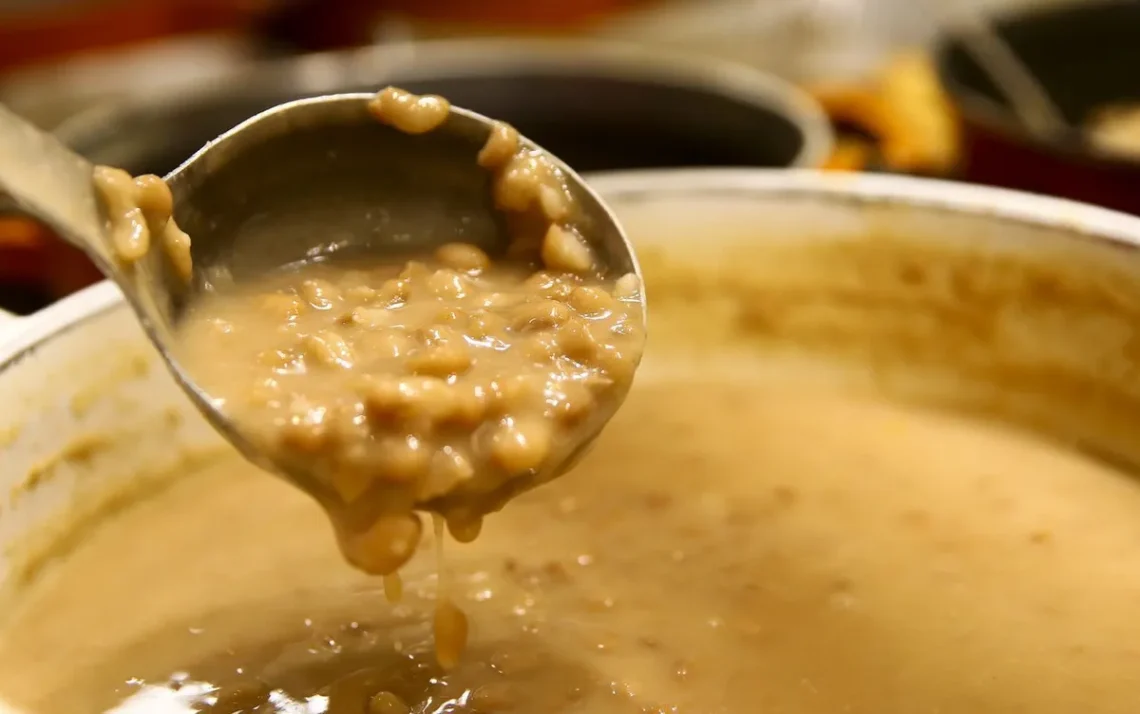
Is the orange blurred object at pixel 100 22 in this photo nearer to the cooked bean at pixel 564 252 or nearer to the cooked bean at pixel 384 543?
the cooked bean at pixel 564 252

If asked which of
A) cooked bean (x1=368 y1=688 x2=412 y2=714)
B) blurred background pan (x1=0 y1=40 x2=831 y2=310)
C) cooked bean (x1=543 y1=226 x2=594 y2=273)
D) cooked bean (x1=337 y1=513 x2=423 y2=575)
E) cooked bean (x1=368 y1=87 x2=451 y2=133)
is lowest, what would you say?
cooked bean (x1=368 y1=688 x2=412 y2=714)

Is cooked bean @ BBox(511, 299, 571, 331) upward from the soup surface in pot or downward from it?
upward

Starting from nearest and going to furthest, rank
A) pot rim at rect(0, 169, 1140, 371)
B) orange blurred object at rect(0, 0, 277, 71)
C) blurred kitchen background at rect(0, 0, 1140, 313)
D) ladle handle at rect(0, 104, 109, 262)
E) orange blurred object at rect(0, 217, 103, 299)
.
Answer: ladle handle at rect(0, 104, 109, 262), pot rim at rect(0, 169, 1140, 371), orange blurred object at rect(0, 217, 103, 299), blurred kitchen background at rect(0, 0, 1140, 313), orange blurred object at rect(0, 0, 277, 71)

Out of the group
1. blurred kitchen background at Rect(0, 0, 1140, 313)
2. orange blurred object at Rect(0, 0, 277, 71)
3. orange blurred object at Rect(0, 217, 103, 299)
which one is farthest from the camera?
orange blurred object at Rect(0, 0, 277, 71)

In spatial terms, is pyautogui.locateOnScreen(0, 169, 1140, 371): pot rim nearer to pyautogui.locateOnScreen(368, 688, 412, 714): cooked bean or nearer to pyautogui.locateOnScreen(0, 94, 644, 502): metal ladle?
pyautogui.locateOnScreen(0, 94, 644, 502): metal ladle

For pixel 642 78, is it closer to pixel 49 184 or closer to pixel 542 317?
pixel 542 317

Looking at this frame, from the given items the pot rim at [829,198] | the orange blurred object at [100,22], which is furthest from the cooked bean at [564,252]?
the orange blurred object at [100,22]

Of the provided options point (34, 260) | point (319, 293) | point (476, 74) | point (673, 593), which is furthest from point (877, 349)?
point (34, 260)

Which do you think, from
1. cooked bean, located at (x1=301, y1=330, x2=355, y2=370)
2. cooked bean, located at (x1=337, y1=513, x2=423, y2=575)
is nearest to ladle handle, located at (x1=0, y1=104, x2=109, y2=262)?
cooked bean, located at (x1=301, y1=330, x2=355, y2=370)
